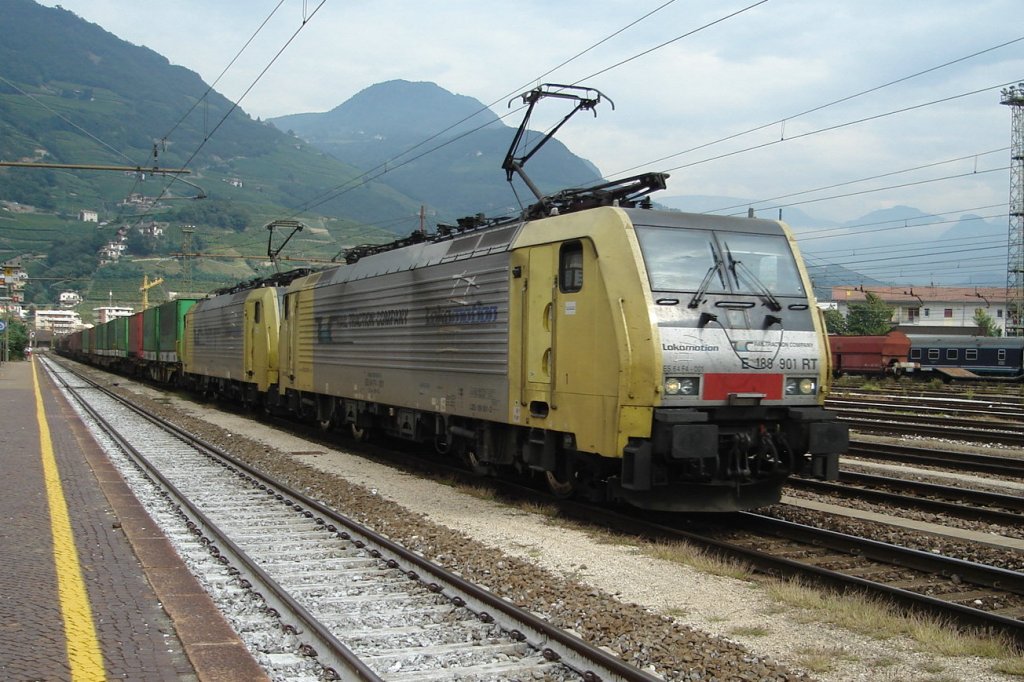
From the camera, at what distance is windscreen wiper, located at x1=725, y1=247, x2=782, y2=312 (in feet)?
32.1

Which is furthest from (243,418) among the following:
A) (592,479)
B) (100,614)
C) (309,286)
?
(100,614)

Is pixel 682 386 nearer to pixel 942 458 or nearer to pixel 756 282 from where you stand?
pixel 756 282

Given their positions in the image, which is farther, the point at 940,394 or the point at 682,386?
the point at 940,394

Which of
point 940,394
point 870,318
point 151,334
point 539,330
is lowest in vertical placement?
point 940,394

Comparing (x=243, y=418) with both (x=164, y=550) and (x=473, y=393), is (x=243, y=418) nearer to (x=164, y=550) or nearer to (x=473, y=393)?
(x=473, y=393)

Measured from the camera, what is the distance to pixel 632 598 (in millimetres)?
7215

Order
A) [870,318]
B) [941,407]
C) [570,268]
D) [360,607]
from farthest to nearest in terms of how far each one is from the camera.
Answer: [870,318], [941,407], [570,268], [360,607]

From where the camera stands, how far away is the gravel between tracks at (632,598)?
5.55 m

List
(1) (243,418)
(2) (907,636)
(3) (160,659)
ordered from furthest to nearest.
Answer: (1) (243,418), (2) (907,636), (3) (160,659)

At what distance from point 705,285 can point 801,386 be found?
58.3 inches

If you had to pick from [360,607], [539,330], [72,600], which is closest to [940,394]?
[539,330]

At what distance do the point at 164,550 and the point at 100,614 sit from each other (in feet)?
7.02

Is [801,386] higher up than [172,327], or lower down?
lower down

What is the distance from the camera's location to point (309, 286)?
19859mm
